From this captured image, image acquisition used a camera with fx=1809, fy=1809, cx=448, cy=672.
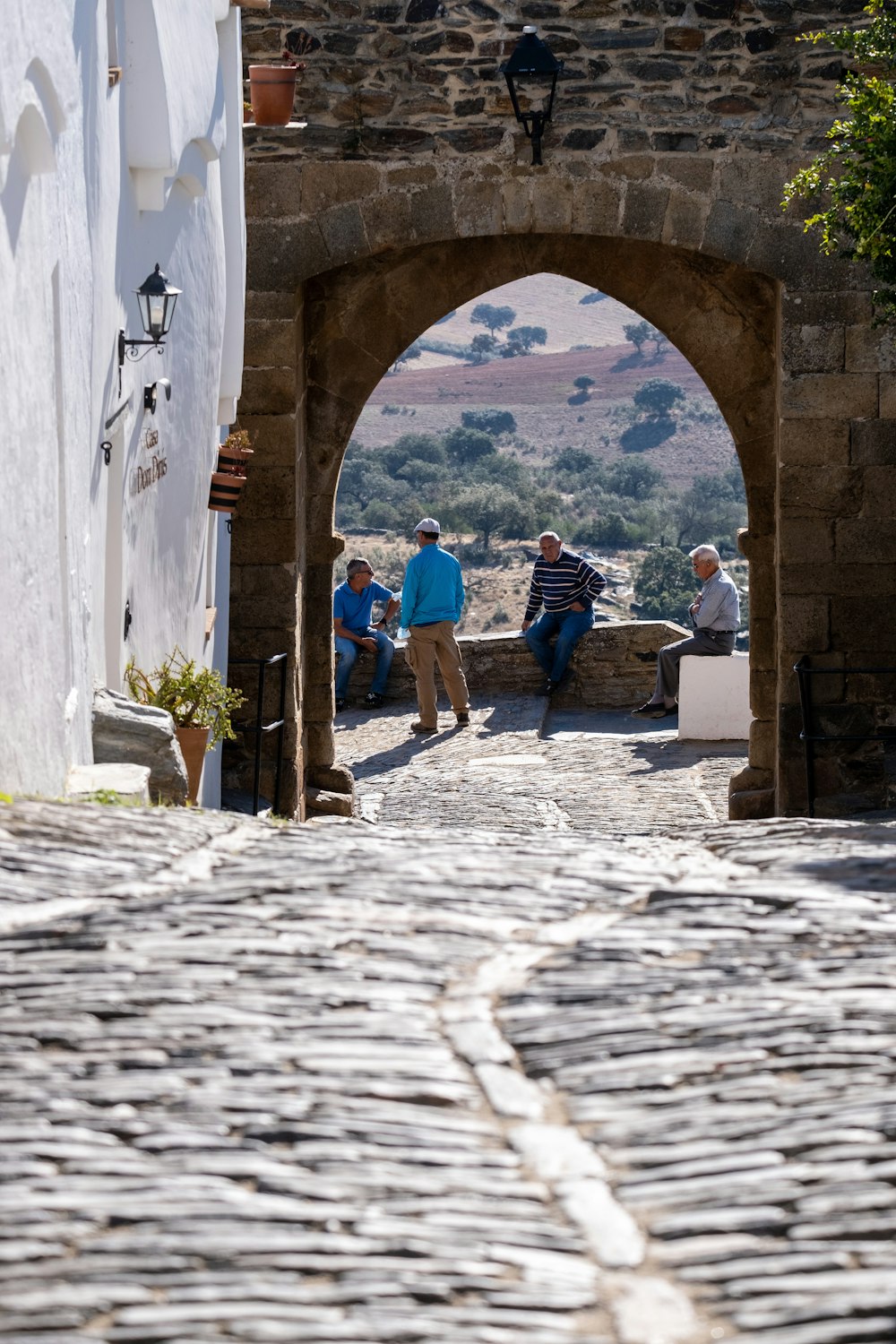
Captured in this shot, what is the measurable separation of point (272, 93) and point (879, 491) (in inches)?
154

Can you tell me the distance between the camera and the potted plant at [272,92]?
375 inches

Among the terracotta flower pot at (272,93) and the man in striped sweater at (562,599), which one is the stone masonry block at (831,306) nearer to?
the terracotta flower pot at (272,93)

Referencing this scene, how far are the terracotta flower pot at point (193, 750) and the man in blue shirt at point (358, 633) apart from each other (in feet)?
23.2

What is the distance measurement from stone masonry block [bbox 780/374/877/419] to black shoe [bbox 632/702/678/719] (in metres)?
4.39

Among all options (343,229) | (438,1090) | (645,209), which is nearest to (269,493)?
(343,229)

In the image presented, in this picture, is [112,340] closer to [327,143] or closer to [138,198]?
[138,198]

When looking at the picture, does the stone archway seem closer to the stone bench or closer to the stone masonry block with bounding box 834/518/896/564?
the stone masonry block with bounding box 834/518/896/564

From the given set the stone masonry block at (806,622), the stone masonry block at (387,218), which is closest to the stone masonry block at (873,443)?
the stone masonry block at (806,622)

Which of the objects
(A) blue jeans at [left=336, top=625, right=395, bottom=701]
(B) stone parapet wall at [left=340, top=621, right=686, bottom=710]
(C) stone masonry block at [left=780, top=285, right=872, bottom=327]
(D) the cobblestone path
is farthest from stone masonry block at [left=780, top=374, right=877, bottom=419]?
(A) blue jeans at [left=336, top=625, right=395, bottom=701]

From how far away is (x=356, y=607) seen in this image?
48.8 feet

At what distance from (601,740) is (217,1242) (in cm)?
1071

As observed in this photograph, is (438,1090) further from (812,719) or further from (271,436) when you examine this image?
(271,436)

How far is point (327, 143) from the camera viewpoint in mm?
9930

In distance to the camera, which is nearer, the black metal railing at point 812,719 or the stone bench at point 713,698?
the black metal railing at point 812,719
